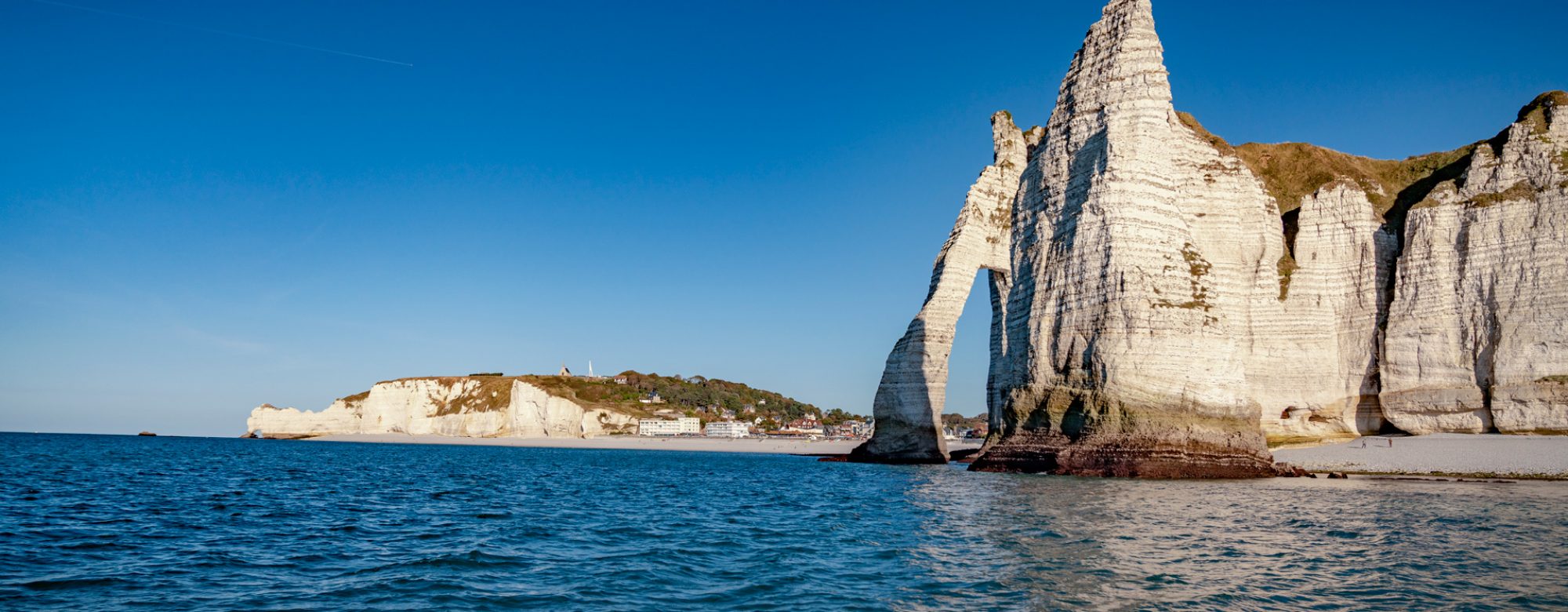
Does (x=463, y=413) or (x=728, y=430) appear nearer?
(x=463, y=413)

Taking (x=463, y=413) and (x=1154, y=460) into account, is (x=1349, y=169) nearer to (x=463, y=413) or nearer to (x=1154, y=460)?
(x=1154, y=460)

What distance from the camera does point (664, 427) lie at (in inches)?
4542

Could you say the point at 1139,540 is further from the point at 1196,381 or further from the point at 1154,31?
the point at 1154,31

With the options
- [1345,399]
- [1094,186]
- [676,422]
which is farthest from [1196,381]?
[676,422]

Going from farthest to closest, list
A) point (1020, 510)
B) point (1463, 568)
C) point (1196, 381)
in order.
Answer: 1. point (1196, 381)
2. point (1020, 510)
3. point (1463, 568)

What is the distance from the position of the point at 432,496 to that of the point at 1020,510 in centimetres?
1507

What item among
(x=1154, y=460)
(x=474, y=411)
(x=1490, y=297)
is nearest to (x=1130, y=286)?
(x=1154, y=460)

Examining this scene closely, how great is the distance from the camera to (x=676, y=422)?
388 feet

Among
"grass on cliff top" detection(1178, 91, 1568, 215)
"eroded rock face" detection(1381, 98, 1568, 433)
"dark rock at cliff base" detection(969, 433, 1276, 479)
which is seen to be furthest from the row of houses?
"dark rock at cliff base" detection(969, 433, 1276, 479)

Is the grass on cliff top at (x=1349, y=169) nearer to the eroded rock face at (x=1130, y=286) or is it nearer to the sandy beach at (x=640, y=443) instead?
the eroded rock face at (x=1130, y=286)

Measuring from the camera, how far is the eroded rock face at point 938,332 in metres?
48.0

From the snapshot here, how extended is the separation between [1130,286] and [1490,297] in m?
14.9

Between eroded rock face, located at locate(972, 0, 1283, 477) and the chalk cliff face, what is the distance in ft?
252

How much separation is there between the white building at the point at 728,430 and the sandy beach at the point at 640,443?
16.3 m
